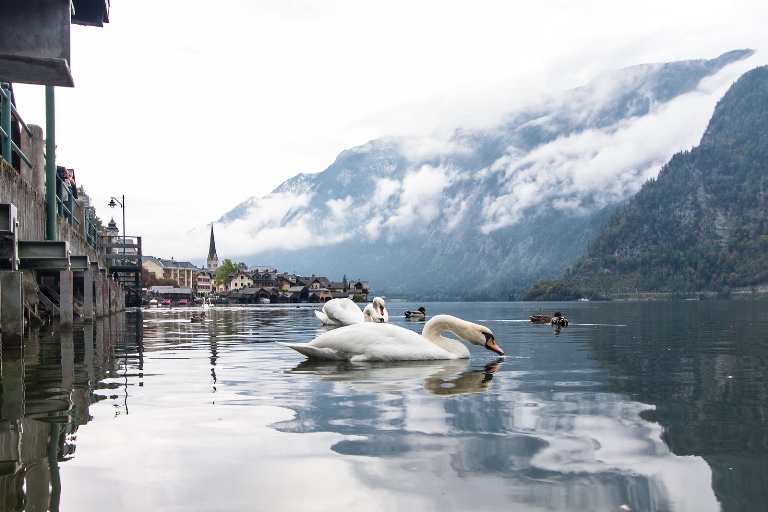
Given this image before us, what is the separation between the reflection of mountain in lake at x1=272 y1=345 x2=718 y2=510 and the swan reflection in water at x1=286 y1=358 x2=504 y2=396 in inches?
5.1

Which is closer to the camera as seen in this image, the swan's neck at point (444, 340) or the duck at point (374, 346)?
the duck at point (374, 346)

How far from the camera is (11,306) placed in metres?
17.5

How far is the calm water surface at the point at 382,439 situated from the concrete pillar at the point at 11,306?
12.1 feet

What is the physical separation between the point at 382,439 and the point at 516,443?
1.19 m

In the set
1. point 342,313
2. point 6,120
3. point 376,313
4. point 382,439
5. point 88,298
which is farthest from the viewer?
point 88,298

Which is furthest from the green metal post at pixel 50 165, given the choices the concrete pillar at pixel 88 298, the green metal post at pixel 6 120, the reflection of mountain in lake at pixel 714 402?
the reflection of mountain in lake at pixel 714 402

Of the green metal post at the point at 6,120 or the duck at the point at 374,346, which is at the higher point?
the green metal post at the point at 6,120

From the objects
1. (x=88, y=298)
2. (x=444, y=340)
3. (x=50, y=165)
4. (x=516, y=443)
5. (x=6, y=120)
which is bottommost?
(x=516, y=443)

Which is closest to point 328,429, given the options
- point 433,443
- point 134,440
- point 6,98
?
point 433,443

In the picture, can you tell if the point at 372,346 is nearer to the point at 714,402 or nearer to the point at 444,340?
the point at 444,340

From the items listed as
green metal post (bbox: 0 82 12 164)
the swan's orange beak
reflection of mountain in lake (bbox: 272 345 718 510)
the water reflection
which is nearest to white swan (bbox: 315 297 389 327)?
the water reflection

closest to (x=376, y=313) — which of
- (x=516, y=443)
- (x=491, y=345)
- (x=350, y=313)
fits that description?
(x=350, y=313)

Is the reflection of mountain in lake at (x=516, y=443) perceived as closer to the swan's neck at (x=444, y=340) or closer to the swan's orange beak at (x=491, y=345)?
the swan's neck at (x=444, y=340)

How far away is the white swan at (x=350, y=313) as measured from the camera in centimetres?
3206
